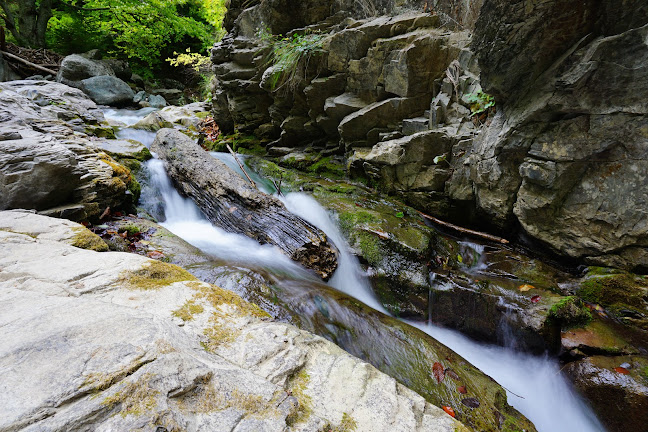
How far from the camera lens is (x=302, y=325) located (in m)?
3.19

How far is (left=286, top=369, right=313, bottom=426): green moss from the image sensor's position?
133 centimetres

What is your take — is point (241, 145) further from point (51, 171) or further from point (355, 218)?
point (355, 218)

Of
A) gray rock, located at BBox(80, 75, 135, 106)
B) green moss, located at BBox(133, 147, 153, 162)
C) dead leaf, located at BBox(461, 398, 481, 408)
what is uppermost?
gray rock, located at BBox(80, 75, 135, 106)

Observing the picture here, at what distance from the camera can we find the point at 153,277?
2.40 m

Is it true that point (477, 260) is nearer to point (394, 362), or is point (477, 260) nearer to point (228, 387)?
point (394, 362)

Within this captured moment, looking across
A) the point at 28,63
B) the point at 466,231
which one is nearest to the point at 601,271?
the point at 466,231

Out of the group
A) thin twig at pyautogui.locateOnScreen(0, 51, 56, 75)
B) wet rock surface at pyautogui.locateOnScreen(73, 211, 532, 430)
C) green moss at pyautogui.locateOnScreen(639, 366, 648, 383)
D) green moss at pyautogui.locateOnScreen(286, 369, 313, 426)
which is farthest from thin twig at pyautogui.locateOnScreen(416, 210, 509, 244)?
thin twig at pyautogui.locateOnScreen(0, 51, 56, 75)

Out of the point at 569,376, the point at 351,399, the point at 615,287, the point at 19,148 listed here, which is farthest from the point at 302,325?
the point at 19,148

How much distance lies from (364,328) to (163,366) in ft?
8.66

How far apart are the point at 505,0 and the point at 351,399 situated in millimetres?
4946

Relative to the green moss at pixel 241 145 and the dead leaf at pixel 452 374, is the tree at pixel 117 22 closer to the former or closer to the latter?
the green moss at pixel 241 145

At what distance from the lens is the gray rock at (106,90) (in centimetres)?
1374

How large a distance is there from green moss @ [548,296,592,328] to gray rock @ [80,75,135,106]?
19.2m

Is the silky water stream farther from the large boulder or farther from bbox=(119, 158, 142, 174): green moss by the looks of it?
the large boulder
